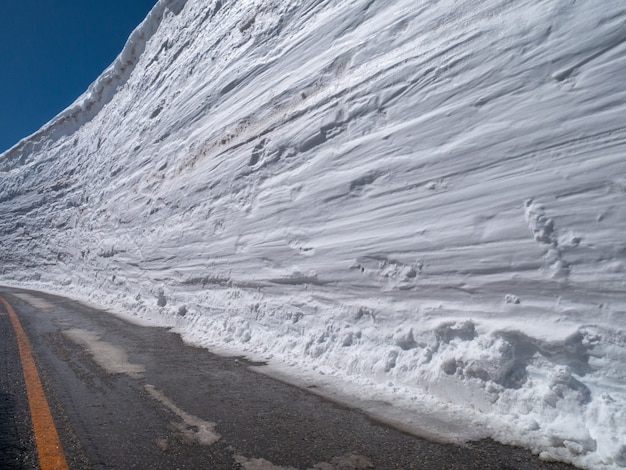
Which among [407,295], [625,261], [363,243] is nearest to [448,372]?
[407,295]

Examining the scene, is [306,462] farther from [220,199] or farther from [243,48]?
[243,48]

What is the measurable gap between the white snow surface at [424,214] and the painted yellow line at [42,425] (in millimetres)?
2321

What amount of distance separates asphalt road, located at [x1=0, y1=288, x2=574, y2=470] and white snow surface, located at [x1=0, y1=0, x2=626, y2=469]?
60 cm

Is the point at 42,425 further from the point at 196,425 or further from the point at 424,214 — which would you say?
the point at 424,214

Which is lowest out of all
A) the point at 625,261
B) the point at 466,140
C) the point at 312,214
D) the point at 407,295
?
the point at 407,295

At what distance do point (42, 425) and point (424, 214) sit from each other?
402 cm

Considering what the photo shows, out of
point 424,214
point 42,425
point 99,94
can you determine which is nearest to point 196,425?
point 42,425

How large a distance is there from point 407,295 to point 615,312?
1955 mm

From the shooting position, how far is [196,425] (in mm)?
3180

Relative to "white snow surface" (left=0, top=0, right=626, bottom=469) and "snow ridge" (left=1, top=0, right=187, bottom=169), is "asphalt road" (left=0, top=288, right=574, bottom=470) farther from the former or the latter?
"snow ridge" (left=1, top=0, right=187, bottom=169)

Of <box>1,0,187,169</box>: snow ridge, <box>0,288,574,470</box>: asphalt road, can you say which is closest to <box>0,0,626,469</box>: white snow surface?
<box>0,288,574,470</box>: asphalt road

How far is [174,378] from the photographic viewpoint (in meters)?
4.45

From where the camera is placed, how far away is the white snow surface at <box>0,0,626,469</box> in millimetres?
3428

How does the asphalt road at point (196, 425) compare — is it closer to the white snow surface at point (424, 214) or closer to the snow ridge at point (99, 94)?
the white snow surface at point (424, 214)
